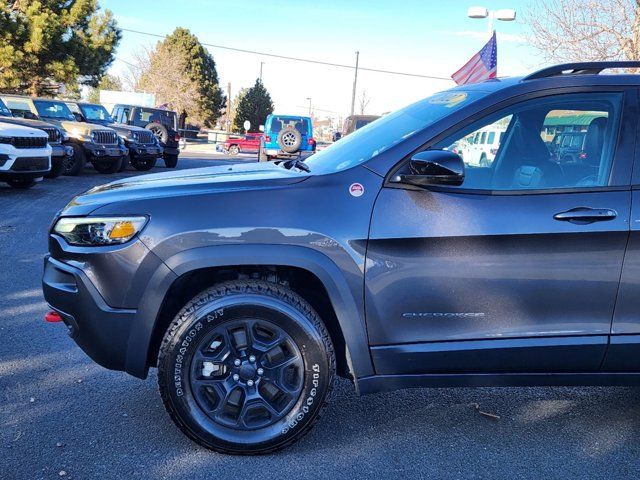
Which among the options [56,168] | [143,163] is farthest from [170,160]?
[56,168]

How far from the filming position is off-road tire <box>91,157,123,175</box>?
1672 cm

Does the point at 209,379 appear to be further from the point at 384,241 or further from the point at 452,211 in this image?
the point at 452,211

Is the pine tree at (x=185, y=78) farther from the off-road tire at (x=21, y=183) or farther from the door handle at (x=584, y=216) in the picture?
the door handle at (x=584, y=216)

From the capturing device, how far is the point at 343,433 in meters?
3.24

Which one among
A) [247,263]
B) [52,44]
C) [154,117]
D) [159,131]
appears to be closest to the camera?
[247,263]

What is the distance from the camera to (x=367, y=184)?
289cm

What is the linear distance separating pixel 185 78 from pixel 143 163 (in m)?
35.0

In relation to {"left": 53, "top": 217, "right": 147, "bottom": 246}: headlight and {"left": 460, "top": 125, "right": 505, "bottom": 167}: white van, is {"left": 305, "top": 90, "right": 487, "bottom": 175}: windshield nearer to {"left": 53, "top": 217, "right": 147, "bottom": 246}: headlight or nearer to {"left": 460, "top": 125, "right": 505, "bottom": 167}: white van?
{"left": 460, "top": 125, "right": 505, "bottom": 167}: white van

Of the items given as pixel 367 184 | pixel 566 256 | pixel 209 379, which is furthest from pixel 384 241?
pixel 209 379

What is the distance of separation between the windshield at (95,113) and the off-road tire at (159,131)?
4.12ft

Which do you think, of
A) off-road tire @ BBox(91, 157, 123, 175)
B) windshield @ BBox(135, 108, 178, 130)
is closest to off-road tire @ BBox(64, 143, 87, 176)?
off-road tire @ BBox(91, 157, 123, 175)

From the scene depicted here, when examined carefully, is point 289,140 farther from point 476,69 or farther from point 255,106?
point 255,106

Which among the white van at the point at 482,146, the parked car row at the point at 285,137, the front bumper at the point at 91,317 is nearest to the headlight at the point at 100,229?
the front bumper at the point at 91,317

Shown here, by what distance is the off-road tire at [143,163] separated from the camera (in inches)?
742
